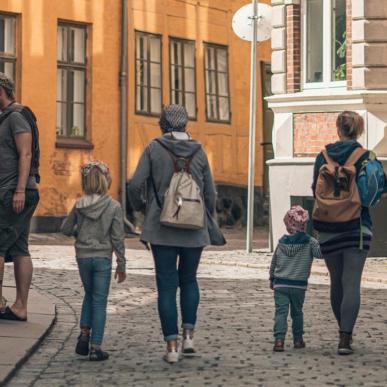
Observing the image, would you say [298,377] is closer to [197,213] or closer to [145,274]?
[197,213]

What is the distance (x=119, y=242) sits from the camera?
10539mm

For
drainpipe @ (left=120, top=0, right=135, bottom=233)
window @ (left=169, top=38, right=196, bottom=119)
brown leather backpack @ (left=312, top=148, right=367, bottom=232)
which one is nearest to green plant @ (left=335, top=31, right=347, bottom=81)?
drainpipe @ (left=120, top=0, right=135, bottom=233)

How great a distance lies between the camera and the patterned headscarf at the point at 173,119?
10.6 metres

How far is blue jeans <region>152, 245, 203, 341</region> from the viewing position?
411 inches

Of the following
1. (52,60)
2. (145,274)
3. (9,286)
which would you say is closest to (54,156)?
(52,60)

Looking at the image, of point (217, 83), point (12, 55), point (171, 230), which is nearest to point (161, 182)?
point (171, 230)

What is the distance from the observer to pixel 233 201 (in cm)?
3269

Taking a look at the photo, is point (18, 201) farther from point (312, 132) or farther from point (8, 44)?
point (8, 44)

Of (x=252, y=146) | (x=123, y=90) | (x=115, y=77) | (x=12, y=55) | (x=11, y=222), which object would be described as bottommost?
(x=11, y=222)

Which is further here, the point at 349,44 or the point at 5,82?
the point at 349,44

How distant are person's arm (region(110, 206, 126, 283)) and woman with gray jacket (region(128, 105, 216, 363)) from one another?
0.50ft

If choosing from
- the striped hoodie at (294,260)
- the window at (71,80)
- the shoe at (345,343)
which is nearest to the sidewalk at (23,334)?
the striped hoodie at (294,260)

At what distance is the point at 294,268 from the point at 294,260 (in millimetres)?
56

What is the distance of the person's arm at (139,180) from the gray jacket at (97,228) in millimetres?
183
